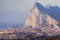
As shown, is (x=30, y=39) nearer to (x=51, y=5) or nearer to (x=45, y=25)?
(x=45, y=25)

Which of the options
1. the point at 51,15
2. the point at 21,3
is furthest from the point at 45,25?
the point at 21,3

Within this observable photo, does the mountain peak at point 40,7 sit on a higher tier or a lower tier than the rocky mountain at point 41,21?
higher

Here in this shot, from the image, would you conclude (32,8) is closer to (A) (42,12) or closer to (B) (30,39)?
(A) (42,12)

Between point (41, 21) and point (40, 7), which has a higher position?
point (40, 7)

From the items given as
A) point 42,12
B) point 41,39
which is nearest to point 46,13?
point 42,12

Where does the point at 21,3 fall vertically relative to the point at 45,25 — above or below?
above

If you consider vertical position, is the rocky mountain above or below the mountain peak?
below
